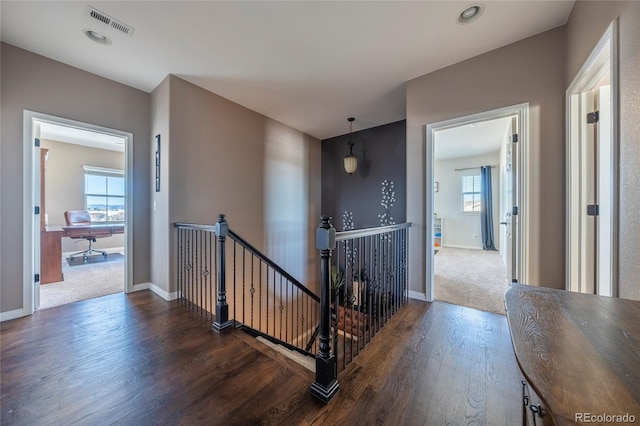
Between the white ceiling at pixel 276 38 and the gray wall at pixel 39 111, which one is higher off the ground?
the white ceiling at pixel 276 38

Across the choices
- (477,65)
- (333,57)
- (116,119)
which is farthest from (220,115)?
(477,65)

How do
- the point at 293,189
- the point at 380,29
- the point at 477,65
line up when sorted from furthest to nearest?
1. the point at 293,189
2. the point at 477,65
3. the point at 380,29

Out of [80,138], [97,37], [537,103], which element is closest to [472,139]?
[537,103]

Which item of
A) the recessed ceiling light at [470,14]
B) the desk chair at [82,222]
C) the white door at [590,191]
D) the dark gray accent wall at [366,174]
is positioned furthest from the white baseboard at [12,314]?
the white door at [590,191]

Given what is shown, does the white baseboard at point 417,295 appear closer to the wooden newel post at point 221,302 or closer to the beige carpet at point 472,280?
the beige carpet at point 472,280

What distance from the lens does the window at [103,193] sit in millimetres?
6027

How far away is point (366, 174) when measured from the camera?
4707 mm

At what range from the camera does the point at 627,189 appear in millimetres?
1338

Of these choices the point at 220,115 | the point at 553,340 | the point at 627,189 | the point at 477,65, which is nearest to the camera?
the point at 553,340

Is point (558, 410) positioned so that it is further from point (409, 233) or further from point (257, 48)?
point (257, 48)

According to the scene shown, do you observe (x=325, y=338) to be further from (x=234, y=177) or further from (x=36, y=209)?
(x=36, y=209)

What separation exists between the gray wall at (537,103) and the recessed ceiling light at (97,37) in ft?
11.2

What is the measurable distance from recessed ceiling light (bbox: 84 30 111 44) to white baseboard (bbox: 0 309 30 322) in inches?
107

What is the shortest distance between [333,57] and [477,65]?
4.85 ft
